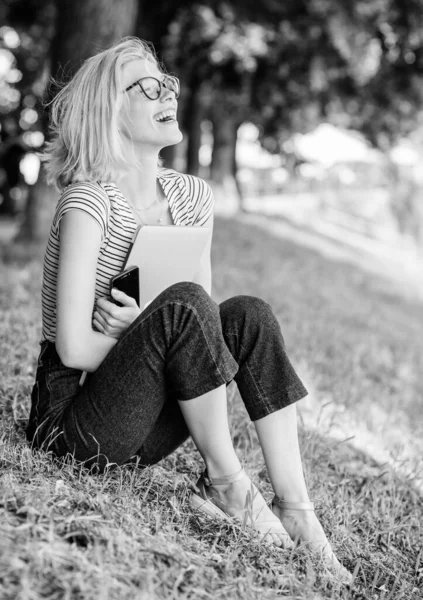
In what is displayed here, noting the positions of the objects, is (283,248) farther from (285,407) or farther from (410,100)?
(285,407)

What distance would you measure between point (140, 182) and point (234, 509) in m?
1.22

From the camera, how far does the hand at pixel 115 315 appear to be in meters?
2.40

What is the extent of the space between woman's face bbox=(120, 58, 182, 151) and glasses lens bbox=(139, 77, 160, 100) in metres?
0.01

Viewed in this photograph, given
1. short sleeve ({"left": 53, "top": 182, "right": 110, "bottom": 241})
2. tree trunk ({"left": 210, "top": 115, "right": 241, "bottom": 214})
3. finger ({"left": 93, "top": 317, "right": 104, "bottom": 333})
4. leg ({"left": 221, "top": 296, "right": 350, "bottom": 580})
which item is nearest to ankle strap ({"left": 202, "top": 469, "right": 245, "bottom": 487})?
leg ({"left": 221, "top": 296, "right": 350, "bottom": 580})

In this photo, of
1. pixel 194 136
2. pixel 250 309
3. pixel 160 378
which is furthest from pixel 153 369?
pixel 194 136

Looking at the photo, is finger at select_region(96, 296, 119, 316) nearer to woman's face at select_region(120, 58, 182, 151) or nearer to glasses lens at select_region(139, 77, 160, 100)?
woman's face at select_region(120, 58, 182, 151)

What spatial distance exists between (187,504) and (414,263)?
1547 centimetres

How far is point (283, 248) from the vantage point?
10.6m

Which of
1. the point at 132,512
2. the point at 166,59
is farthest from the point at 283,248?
the point at 132,512

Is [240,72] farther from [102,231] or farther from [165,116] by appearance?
[102,231]

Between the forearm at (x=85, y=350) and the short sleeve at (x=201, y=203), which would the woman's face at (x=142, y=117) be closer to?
the short sleeve at (x=201, y=203)

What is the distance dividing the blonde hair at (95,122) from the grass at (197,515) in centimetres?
99

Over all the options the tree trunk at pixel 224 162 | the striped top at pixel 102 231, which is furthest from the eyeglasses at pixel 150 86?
the tree trunk at pixel 224 162

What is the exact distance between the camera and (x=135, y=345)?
2236mm
